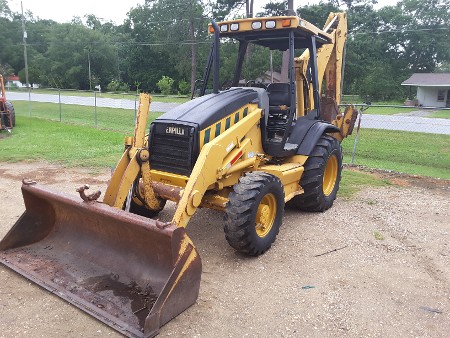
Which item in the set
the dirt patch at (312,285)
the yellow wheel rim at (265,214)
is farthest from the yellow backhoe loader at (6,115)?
the yellow wheel rim at (265,214)

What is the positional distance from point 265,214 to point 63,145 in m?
9.23

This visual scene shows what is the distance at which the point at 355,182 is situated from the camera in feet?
27.8

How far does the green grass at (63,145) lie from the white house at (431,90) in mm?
38937

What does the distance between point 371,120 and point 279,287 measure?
968 cm

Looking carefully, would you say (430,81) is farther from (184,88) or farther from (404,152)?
(404,152)

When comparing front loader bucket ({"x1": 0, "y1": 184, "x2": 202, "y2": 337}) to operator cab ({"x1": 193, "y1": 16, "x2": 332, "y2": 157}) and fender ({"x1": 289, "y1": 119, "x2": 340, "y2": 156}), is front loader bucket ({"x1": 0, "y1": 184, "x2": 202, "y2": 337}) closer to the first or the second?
operator cab ({"x1": 193, "y1": 16, "x2": 332, "y2": 157})

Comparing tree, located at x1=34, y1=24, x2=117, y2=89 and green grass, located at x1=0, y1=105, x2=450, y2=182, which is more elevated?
tree, located at x1=34, y1=24, x2=117, y2=89

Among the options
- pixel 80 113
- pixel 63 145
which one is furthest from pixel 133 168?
pixel 80 113

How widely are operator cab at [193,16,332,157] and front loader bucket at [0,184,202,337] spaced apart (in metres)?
2.44

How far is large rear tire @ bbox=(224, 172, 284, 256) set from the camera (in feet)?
14.5

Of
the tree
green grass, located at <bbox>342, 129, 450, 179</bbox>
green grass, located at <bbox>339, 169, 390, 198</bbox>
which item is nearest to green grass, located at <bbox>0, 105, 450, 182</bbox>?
green grass, located at <bbox>342, 129, 450, 179</bbox>

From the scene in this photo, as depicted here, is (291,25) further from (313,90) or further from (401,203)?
(401,203)

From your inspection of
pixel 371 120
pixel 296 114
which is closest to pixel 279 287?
pixel 296 114

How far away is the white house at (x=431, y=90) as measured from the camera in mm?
43700
